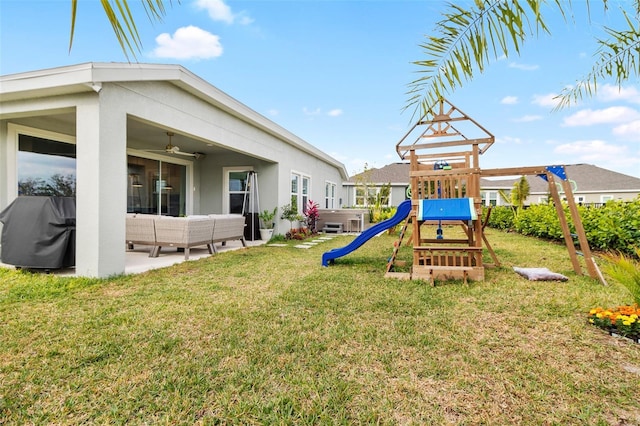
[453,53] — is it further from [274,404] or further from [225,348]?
[225,348]

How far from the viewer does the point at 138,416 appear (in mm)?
1837

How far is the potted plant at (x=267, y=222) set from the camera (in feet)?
32.4

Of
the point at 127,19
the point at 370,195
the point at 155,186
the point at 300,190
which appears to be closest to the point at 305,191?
the point at 300,190

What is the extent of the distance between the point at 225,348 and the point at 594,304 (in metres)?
3.94

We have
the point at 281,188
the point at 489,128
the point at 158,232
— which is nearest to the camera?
the point at 489,128

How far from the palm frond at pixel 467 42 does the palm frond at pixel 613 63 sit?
2.94ft

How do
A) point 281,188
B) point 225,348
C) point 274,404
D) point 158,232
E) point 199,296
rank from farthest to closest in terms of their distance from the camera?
point 281,188
point 158,232
point 199,296
point 225,348
point 274,404

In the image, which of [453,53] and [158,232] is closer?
[453,53]

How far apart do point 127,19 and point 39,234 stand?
5.45m

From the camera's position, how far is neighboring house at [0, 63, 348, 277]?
4621mm

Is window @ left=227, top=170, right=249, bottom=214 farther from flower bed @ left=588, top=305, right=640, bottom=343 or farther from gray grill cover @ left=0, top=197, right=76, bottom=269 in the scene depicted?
flower bed @ left=588, top=305, right=640, bottom=343

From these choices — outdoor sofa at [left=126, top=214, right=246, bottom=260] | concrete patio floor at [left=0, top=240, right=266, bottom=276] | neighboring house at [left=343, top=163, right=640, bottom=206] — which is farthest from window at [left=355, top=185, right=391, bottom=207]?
outdoor sofa at [left=126, top=214, right=246, bottom=260]

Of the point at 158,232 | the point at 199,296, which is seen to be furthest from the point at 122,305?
the point at 158,232

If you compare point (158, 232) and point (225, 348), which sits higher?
point (158, 232)
